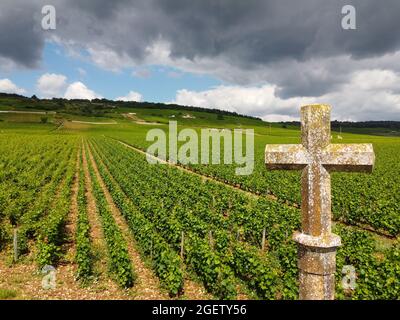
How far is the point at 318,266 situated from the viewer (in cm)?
420

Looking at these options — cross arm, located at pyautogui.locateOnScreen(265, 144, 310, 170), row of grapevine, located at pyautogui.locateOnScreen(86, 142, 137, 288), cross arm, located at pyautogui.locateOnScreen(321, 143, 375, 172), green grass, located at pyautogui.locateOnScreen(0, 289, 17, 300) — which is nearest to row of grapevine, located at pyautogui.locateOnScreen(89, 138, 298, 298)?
row of grapevine, located at pyautogui.locateOnScreen(86, 142, 137, 288)

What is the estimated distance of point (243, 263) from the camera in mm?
11883

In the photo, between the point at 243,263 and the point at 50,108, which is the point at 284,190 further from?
the point at 50,108

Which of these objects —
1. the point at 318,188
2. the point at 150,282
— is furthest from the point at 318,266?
the point at 150,282

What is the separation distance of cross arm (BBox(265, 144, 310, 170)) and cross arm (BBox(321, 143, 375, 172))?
0.80 ft

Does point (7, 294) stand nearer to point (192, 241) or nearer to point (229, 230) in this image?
point (192, 241)

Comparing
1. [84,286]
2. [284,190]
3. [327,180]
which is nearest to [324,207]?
[327,180]

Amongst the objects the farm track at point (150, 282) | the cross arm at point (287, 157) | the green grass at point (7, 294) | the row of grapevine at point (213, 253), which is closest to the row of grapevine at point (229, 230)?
the row of grapevine at point (213, 253)

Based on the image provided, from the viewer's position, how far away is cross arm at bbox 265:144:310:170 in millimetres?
4473

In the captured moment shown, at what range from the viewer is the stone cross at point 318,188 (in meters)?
4.22

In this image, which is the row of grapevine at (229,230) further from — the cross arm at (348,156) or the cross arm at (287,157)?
the cross arm at (348,156)

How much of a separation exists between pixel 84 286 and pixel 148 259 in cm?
Answer: 290

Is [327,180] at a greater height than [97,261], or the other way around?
[327,180]

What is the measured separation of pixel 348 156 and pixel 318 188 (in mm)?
530
